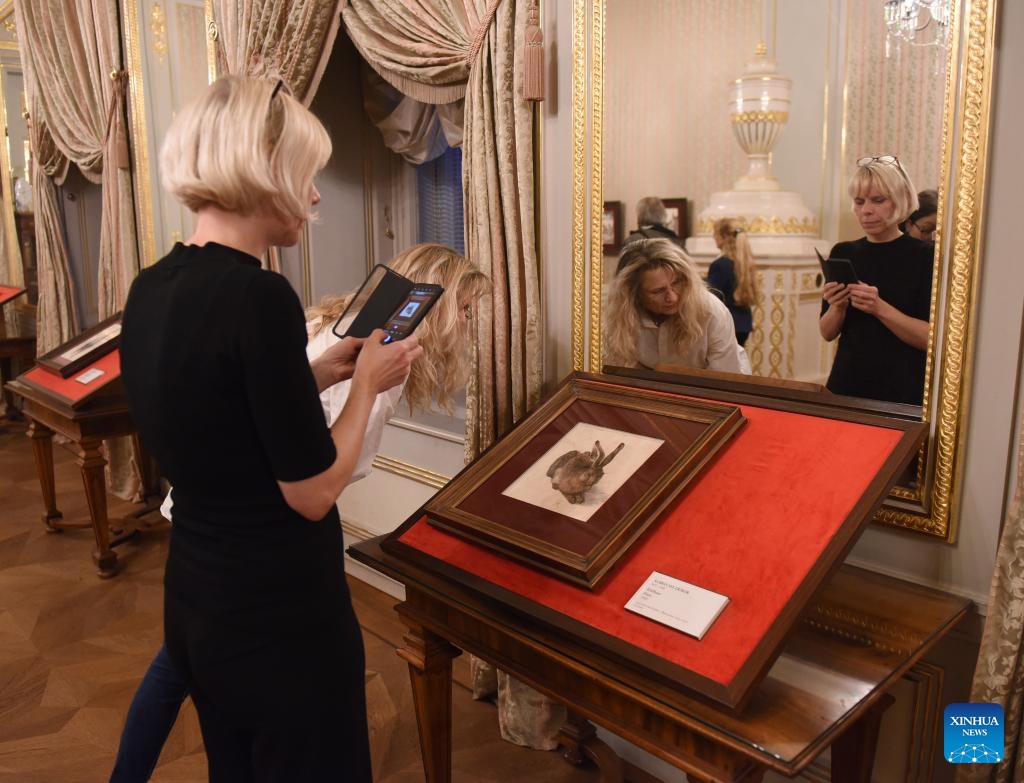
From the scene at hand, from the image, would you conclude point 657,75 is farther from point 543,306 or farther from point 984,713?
point 984,713

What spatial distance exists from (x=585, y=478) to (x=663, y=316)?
64 centimetres

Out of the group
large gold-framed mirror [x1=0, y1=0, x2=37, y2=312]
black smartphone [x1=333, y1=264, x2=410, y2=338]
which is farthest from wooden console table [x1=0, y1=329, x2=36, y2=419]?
black smartphone [x1=333, y1=264, x2=410, y2=338]

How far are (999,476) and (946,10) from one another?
3.17ft

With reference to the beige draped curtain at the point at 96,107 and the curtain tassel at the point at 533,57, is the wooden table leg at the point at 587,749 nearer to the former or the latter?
the curtain tassel at the point at 533,57


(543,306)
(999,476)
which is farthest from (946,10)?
(543,306)

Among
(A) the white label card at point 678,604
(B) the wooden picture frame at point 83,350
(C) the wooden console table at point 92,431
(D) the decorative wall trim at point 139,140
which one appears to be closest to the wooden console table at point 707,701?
(A) the white label card at point 678,604

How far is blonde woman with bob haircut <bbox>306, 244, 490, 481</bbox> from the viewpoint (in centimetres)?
231

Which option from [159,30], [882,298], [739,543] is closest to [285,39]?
[159,30]

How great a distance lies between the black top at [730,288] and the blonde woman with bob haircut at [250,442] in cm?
106

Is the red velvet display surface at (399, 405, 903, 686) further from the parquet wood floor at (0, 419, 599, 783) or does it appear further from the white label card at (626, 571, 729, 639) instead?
the parquet wood floor at (0, 419, 599, 783)

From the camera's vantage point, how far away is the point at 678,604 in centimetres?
155

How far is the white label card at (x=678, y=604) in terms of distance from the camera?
1500 millimetres

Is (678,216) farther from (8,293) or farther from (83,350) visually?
(8,293)

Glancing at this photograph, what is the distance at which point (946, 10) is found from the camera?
1716mm
